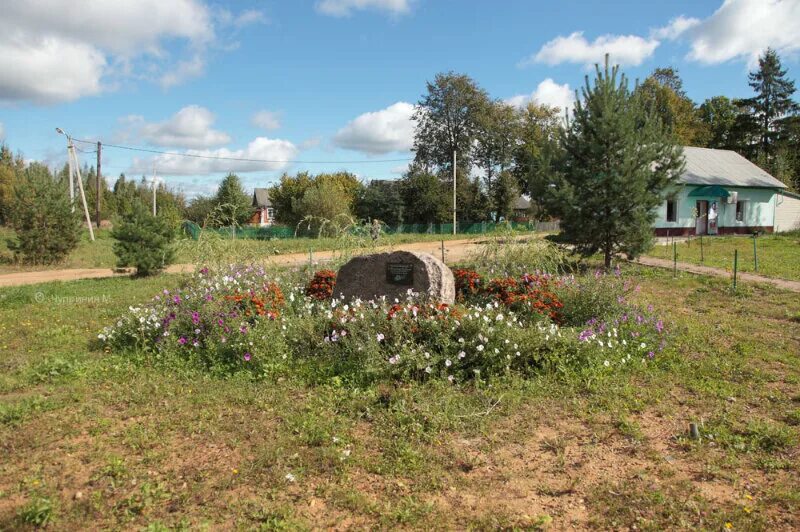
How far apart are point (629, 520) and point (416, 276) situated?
4668 millimetres

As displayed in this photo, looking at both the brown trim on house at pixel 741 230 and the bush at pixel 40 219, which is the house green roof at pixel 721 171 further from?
the bush at pixel 40 219

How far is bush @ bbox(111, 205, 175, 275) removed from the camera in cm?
1468

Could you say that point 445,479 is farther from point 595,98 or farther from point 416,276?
point 595,98

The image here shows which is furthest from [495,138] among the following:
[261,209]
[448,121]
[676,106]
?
[261,209]

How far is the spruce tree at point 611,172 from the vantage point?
12.2 metres

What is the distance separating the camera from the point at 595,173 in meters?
12.6

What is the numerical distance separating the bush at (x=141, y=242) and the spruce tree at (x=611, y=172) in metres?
10.6

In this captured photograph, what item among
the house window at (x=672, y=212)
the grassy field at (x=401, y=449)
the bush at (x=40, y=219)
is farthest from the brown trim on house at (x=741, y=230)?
the bush at (x=40, y=219)

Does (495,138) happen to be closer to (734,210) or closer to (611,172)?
(734,210)

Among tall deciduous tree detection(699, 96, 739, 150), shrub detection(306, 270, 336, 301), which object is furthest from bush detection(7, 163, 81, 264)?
tall deciduous tree detection(699, 96, 739, 150)

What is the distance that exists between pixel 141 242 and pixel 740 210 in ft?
94.2

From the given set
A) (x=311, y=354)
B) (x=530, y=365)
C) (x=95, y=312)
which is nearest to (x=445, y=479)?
(x=530, y=365)

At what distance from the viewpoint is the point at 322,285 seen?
8469 mm

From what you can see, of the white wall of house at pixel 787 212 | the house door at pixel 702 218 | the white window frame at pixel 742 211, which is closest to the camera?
the house door at pixel 702 218
